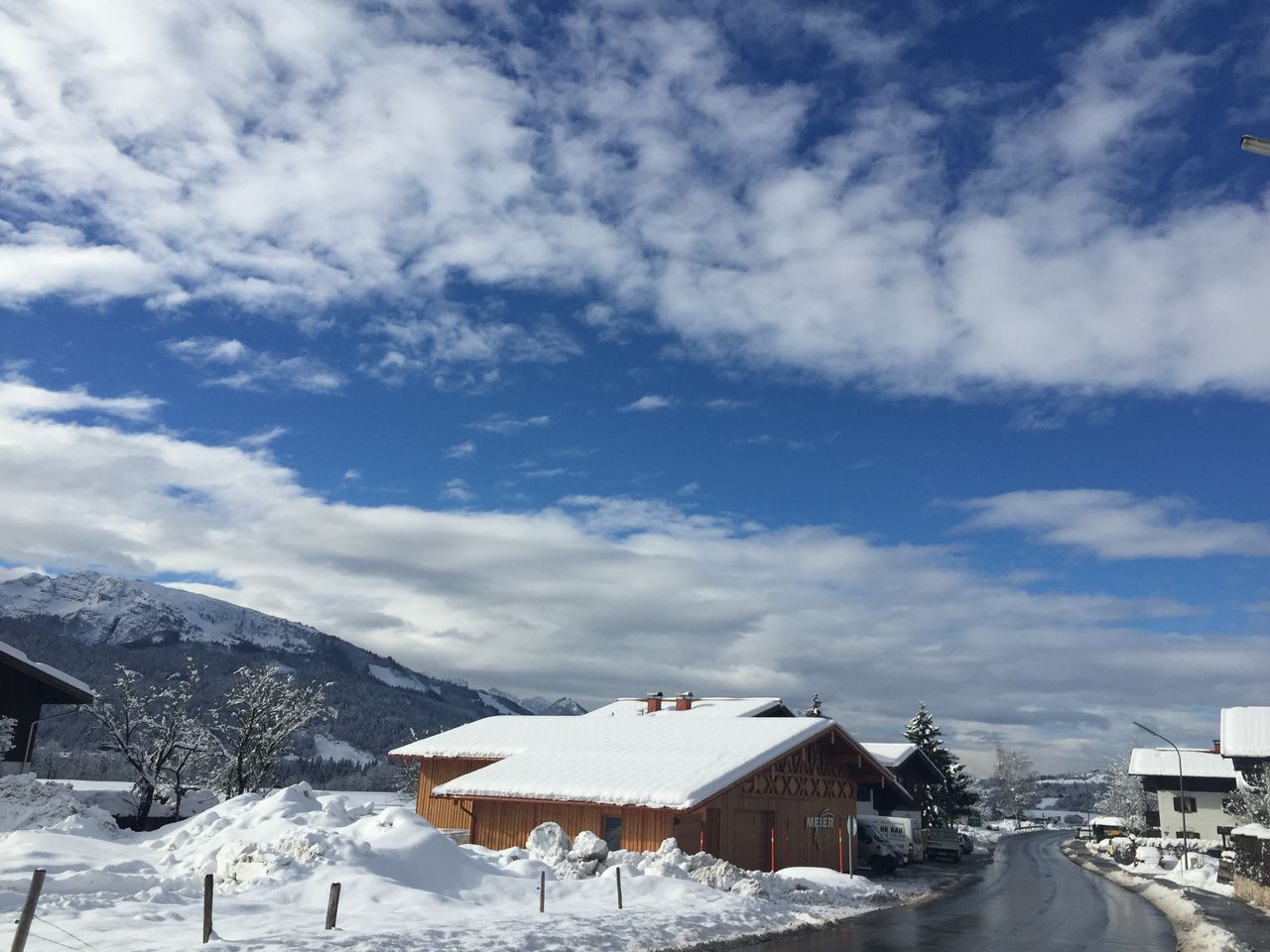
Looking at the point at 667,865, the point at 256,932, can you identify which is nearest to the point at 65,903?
the point at 256,932

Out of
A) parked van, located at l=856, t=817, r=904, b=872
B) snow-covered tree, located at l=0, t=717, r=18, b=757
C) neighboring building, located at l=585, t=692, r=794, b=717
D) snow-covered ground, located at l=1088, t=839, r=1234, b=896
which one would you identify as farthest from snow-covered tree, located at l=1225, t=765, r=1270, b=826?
snow-covered tree, located at l=0, t=717, r=18, b=757

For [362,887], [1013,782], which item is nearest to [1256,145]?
[362,887]

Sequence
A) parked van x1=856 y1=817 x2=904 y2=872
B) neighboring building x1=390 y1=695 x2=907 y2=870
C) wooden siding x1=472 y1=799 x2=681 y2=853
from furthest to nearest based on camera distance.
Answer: parked van x1=856 y1=817 x2=904 y2=872
neighboring building x1=390 y1=695 x2=907 y2=870
wooden siding x1=472 y1=799 x2=681 y2=853

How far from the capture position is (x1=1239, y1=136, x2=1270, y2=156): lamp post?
1109cm

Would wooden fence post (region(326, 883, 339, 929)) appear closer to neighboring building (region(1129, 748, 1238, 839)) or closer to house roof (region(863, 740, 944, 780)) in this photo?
house roof (region(863, 740, 944, 780))

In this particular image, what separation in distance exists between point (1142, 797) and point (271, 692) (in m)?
87.8

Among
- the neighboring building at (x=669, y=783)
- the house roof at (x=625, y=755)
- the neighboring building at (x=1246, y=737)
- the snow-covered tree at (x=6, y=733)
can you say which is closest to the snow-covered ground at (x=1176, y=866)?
the neighboring building at (x=1246, y=737)

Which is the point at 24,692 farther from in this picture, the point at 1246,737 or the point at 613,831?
the point at 1246,737

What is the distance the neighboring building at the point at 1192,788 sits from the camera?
247 feet

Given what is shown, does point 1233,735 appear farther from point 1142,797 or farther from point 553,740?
point 553,740

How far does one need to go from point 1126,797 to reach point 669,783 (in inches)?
3732

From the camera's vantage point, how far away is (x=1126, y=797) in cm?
10200

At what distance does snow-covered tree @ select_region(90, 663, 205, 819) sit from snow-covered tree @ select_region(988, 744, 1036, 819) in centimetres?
13829

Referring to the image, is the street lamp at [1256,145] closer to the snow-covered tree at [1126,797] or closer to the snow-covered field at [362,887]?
the snow-covered field at [362,887]
